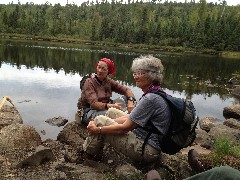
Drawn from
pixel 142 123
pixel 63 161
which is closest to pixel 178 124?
Result: pixel 142 123

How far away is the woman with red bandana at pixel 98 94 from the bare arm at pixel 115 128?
214 cm

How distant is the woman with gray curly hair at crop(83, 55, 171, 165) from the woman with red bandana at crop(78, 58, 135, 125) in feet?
6.65

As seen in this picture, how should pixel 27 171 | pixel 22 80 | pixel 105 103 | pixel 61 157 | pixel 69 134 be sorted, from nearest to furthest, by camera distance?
1. pixel 27 171
2. pixel 61 157
3. pixel 105 103
4. pixel 69 134
5. pixel 22 80

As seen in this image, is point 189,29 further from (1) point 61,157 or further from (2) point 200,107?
(1) point 61,157

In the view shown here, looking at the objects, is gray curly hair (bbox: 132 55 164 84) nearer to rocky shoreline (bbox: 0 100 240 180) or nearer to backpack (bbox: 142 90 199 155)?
backpack (bbox: 142 90 199 155)

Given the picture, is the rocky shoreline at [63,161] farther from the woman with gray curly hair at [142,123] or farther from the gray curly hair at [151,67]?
the gray curly hair at [151,67]

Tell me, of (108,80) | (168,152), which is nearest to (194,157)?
(168,152)

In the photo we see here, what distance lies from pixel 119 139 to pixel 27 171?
203 centimetres

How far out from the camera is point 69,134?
8492 mm

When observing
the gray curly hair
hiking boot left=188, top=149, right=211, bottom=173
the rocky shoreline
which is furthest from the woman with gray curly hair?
hiking boot left=188, top=149, right=211, bottom=173

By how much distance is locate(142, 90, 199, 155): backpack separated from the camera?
16.6ft

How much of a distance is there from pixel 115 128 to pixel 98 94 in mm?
2952

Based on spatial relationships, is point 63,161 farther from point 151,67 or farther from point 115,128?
point 151,67

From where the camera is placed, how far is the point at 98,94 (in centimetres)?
819
